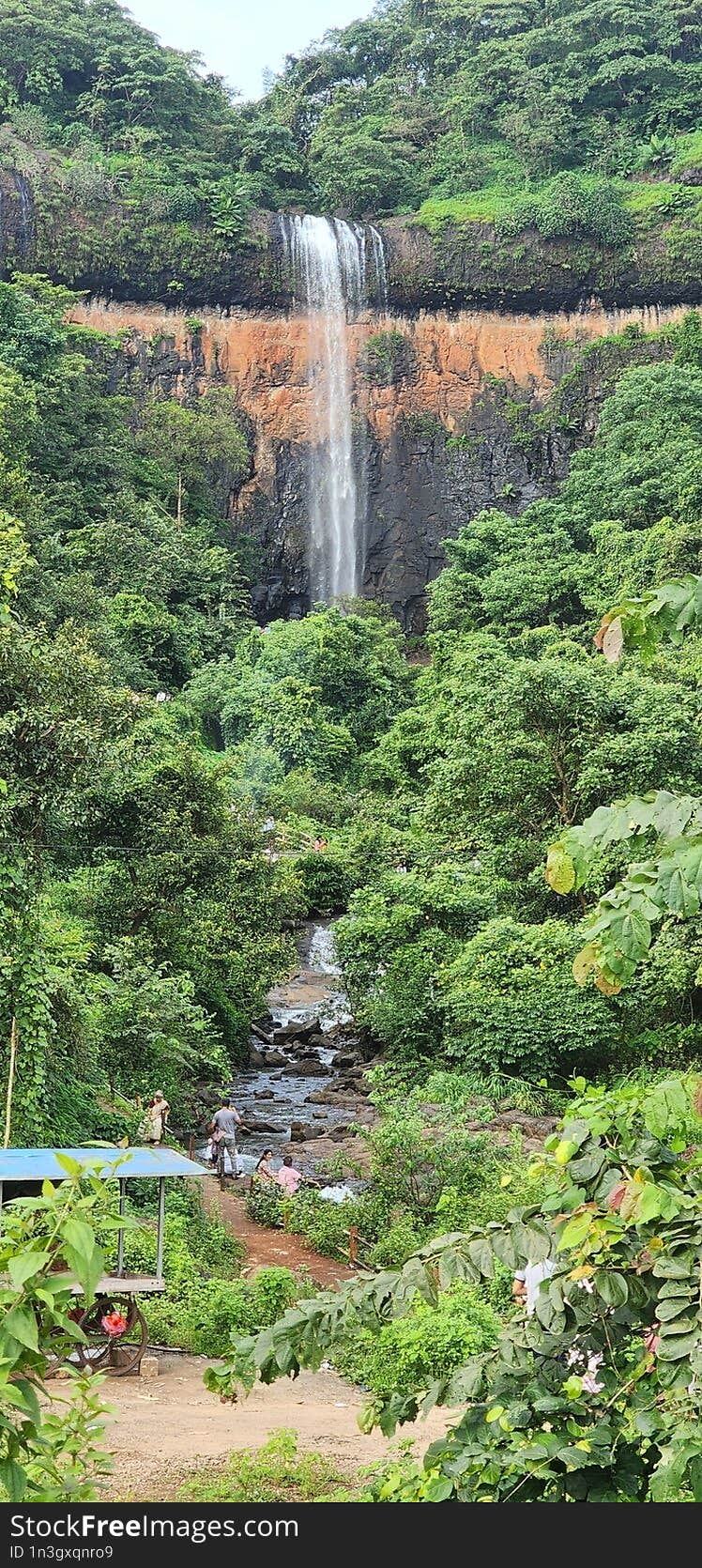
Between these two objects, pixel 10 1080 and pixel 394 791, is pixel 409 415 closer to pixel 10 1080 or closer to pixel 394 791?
pixel 394 791

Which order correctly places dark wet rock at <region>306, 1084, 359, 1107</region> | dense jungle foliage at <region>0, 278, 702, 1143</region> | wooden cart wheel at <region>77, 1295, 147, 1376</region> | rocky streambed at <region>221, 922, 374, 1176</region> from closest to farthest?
wooden cart wheel at <region>77, 1295, 147, 1376</region>, dense jungle foliage at <region>0, 278, 702, 1143</region>, rocky streambed at <region>221, 922, 374, 1176</region>, dark wet rock at <region>306, 1084, 359, 1107</region>

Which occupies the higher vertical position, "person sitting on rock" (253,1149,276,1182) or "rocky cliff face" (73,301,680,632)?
"rocky cliff face" (73,301,680,632)

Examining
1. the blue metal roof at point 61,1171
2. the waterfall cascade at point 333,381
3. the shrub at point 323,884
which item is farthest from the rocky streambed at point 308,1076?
the waterfall cascade at point 333,381

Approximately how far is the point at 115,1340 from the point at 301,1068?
989 cm

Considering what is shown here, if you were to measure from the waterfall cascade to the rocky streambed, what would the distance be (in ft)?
49.0

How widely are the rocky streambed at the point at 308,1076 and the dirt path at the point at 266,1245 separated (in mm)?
945

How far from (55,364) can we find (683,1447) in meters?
30.1

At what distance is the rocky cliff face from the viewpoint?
A: 115 ft

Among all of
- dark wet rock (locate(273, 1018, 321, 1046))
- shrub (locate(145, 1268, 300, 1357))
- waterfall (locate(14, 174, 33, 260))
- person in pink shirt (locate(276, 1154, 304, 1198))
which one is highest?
waterfall (locate(14, 174, 33, 260))

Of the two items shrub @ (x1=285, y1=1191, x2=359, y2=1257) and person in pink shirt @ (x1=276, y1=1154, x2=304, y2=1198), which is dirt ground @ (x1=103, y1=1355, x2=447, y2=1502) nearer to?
shrub @ (x1=285, y1=1191, x2=359, y2=1257)

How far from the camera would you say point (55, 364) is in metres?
29.9

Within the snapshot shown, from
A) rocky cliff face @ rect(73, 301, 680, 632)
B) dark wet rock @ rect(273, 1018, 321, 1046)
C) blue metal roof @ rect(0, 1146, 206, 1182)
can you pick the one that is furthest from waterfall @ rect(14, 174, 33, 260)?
blue metal roof @ rect(0, 1146, 206, 1182)

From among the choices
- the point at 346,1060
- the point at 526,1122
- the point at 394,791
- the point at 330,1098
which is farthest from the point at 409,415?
the point at 526,1122
